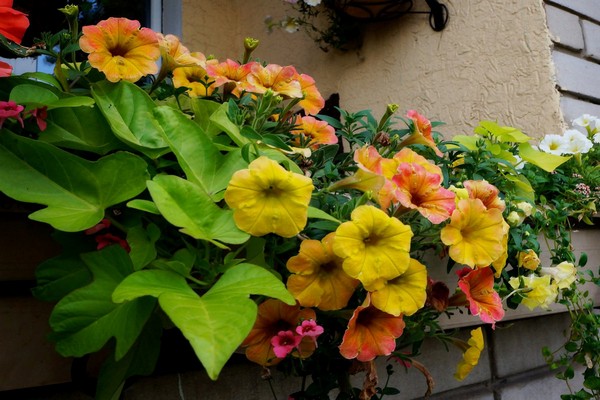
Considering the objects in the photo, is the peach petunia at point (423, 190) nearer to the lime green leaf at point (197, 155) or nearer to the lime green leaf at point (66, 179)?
the lime green leaf at point (197, 155)

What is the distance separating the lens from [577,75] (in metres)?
1.85

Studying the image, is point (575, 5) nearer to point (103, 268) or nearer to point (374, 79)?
point (374, 79)

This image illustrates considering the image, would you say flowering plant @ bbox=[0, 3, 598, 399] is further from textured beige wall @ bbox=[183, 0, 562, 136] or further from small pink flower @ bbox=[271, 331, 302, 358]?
textured beige wall @ bbox=[183, 0, 562, 136]

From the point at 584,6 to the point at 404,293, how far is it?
180cm

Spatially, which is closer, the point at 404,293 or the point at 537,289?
the point at 404,293

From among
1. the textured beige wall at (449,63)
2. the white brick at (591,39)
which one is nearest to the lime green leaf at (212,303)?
the textured beige wall at (449,63)

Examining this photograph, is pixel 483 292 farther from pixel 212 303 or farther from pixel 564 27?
pixel 564 27

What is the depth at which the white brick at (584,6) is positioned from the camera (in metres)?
1.91

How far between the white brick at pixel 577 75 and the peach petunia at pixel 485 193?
1.08 m

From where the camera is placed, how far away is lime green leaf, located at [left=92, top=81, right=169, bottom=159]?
0.76 meters

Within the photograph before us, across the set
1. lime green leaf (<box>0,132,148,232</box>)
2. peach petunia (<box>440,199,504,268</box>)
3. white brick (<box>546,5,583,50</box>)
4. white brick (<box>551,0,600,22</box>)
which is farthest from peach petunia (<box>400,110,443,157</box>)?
white brick (<box>551,0,600,22</box>)

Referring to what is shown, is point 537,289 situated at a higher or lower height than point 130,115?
lower

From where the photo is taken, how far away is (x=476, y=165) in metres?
1.17

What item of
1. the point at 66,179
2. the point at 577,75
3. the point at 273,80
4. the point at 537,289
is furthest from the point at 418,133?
the point at 577,75
